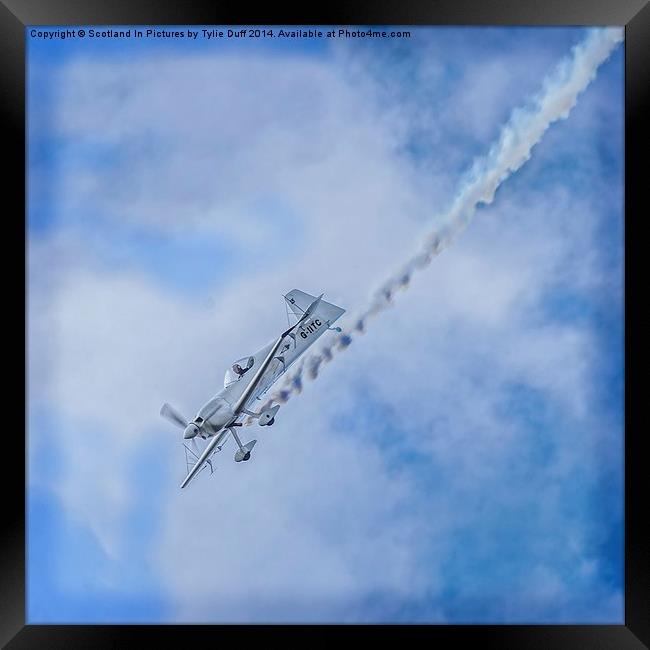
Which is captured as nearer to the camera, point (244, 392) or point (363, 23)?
point (363, 23)

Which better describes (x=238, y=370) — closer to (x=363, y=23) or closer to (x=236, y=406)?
(x=236, y=406)

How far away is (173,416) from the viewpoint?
22.4 ft

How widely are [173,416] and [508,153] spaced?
4.62 meters

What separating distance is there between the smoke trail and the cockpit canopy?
4.64 ft

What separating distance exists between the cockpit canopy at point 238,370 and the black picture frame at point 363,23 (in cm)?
217

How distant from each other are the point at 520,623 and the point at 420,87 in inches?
232

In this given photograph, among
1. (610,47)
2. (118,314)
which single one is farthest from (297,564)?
(610,47)

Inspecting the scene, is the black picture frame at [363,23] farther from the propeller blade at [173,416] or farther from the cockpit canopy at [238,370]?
the cockpit canopy at [238,370]

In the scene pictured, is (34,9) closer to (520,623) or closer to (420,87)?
(420,87)

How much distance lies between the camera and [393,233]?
22.6 feet

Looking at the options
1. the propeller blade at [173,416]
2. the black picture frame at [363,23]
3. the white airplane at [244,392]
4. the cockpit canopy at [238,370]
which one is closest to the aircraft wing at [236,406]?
the white airplane at [244,392]

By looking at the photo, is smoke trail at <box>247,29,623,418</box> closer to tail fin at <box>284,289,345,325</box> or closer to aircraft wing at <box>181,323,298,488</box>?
tail fin at <box>284,289,345,325</box>

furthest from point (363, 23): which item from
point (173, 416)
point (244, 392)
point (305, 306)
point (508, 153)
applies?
point (173, 416)

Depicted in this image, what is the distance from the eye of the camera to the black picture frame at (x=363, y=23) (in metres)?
6.67
